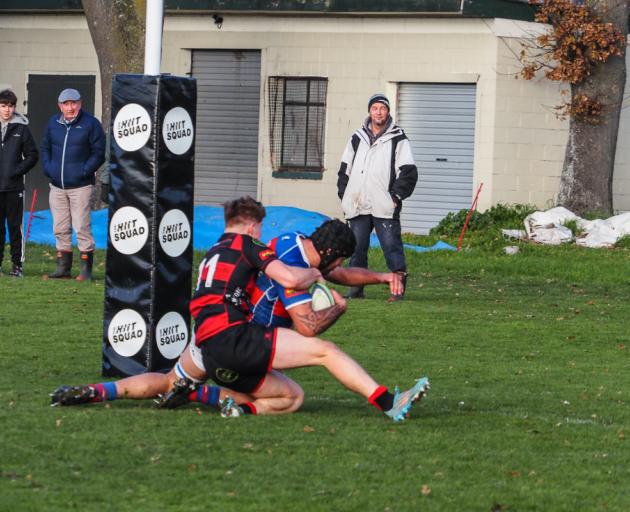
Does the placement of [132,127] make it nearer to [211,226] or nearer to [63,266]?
[63,266]

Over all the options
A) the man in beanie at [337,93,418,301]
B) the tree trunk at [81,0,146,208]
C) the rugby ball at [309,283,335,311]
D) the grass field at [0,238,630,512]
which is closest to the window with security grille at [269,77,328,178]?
the tree trunk at [81,0,146,208]

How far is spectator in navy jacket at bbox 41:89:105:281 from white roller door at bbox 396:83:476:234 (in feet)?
31.8

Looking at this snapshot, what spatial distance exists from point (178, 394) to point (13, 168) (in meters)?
8.15

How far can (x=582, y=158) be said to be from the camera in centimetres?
2256

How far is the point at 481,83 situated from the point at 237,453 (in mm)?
17326

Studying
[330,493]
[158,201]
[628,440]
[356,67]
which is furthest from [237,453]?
[356,67]

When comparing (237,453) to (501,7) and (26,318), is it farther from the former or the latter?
(501,7)

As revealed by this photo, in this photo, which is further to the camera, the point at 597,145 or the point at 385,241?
the point at 597,145

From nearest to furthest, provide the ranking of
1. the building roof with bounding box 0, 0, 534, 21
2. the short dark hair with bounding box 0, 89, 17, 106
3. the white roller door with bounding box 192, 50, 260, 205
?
the short dark hair with bounding box 0, 89, 17, 106, the building roof with bounding box 0, 0, 534, 21, the white roller door with bounding box 192, 50, 260, 205

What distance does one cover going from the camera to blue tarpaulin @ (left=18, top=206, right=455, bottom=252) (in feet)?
65.1

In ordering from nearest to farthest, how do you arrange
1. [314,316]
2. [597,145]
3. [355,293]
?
1. [314,316]
2. [355,293]
3. [597,145]

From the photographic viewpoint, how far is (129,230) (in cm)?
928

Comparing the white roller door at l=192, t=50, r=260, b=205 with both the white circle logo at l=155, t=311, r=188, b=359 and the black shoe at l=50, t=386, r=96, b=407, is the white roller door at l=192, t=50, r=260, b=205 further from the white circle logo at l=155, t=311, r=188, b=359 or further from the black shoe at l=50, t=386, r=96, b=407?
the black shoe at l=50, t=386, r=96, b=407

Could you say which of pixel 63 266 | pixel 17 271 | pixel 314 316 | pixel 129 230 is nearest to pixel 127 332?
pixel 129 230
